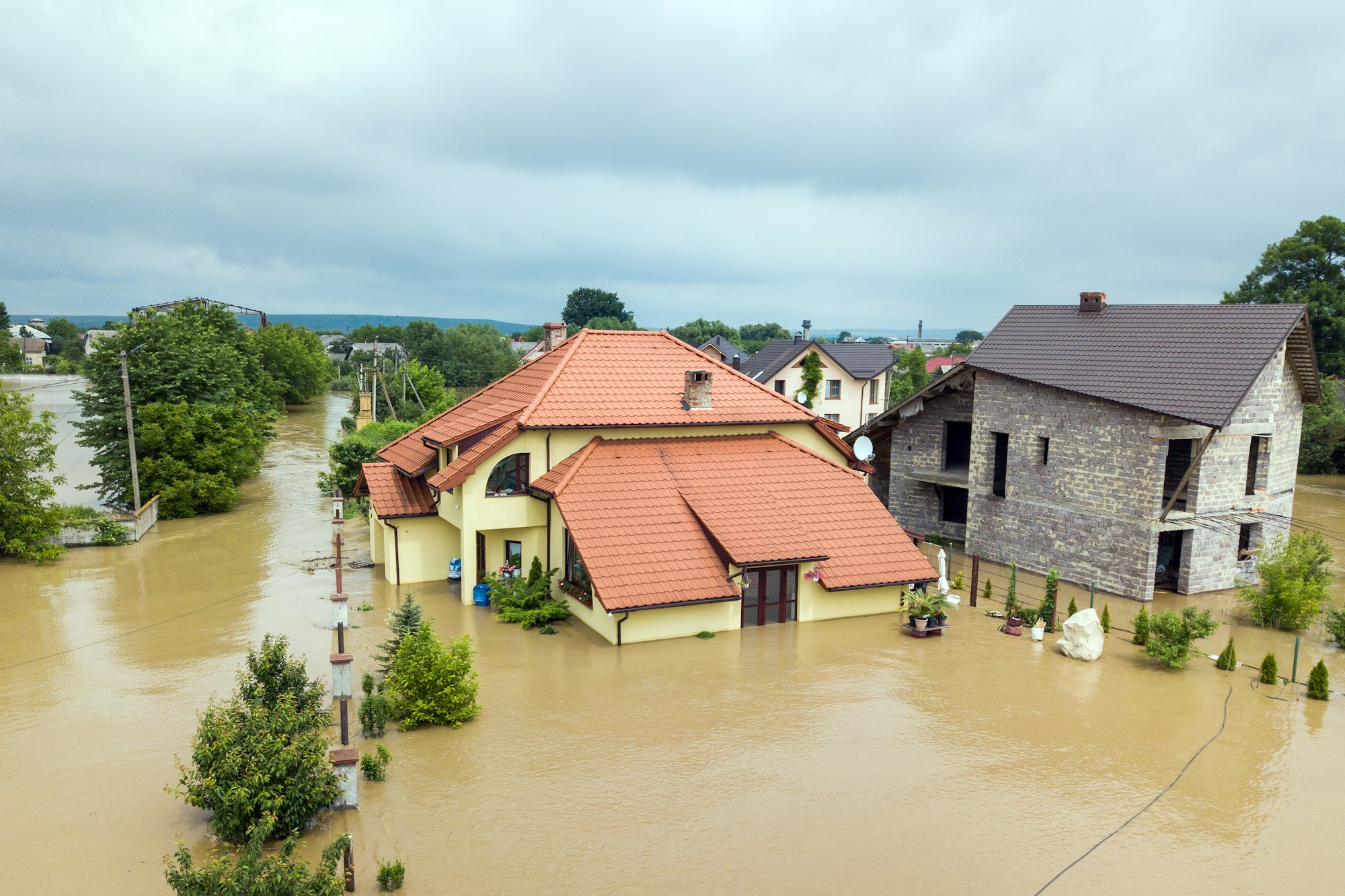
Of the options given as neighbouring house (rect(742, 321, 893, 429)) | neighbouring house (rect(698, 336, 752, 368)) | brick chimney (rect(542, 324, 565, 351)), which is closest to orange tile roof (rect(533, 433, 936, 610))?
brick chimney (rect(542, 324, 565, 351))

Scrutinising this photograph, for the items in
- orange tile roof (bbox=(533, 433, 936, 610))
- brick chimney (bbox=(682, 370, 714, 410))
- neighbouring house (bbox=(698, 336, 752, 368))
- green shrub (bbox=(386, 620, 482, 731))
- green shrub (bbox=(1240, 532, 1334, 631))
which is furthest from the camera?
neighbouring house (bbox=(698, 336, 752, 368))

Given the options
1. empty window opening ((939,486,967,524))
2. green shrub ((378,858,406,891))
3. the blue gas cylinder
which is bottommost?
green shrub ((378,858,406,891))

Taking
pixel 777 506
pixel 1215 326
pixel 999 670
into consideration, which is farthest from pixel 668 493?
pixel 1215 326

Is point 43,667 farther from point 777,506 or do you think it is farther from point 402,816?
point 777,506

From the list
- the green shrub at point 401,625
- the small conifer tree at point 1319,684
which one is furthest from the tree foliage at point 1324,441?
the green shrub at point 401,625

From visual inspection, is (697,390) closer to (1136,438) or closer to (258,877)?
(1136,438)

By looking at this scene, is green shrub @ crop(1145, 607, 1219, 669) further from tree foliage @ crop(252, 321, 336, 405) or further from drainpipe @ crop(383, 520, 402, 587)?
tree foliage @ crop(252, 321, 336, 405)
